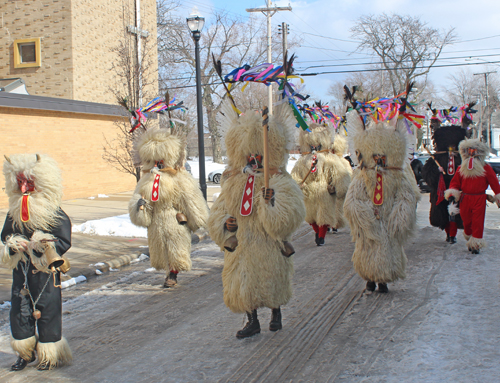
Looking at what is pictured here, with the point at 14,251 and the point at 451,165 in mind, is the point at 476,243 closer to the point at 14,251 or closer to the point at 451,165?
the point at 451,165

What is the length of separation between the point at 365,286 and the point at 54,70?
16617 mm

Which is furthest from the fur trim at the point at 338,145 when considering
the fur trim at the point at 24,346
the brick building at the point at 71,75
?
the brick building at the point at 71,75

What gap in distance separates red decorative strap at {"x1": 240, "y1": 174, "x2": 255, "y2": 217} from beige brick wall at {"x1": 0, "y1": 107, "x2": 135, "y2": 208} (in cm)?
1024

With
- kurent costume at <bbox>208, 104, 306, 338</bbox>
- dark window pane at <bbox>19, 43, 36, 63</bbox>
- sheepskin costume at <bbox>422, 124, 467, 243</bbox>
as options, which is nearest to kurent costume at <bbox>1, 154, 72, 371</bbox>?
kurent costume at <bbox>208, 104, 306, 338</bbox>

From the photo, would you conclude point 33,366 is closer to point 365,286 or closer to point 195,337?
point 195,337

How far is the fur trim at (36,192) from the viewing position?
380cm

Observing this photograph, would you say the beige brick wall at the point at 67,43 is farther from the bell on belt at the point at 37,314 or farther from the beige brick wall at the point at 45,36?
the bell on belt at the point at 37,314

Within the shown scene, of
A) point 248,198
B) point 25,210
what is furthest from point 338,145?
point 25,210

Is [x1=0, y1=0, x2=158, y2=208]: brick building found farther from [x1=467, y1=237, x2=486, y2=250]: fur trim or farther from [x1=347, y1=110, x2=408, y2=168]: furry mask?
[x1=467, y1=237, x2=486, y2=250]: fur trim

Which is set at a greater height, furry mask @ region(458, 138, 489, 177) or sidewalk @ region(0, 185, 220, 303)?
furry mask @ region(458, 138, 489, 177)

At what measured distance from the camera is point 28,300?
3.75 metres

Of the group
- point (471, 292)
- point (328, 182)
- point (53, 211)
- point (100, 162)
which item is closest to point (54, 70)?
point (100, 162)

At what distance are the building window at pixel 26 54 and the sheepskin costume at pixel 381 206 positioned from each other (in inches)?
665

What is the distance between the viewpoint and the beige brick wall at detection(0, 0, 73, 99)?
18.1 m
